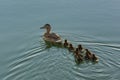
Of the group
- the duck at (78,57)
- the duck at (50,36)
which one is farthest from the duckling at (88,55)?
the duck at (50,36)

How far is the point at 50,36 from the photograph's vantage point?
819 centimetres

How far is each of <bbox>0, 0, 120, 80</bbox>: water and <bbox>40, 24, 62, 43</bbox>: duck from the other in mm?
149

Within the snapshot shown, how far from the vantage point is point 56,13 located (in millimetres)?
9336

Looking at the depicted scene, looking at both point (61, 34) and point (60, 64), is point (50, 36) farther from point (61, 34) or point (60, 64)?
point (60, 64)

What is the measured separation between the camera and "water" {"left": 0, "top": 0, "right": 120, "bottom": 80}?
21.6ft

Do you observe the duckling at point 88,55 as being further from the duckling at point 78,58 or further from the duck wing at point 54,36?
the duck wing at point 54,36

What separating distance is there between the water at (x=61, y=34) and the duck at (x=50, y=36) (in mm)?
149

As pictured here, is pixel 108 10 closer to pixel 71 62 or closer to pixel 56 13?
pixel 56 13

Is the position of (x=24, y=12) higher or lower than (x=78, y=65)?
higher

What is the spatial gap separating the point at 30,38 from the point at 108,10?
2321mm

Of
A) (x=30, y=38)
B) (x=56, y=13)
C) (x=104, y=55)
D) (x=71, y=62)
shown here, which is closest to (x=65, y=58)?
(x=71, y=62)

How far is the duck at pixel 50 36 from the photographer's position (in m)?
7.92

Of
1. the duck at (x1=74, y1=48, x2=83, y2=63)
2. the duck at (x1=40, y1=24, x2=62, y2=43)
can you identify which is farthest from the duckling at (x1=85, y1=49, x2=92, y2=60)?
the duck at (x1=40, y1=24, x2=62, y2=43)

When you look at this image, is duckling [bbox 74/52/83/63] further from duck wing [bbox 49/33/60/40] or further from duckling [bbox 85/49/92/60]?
duck wing [bbox 49/33/60/40]
